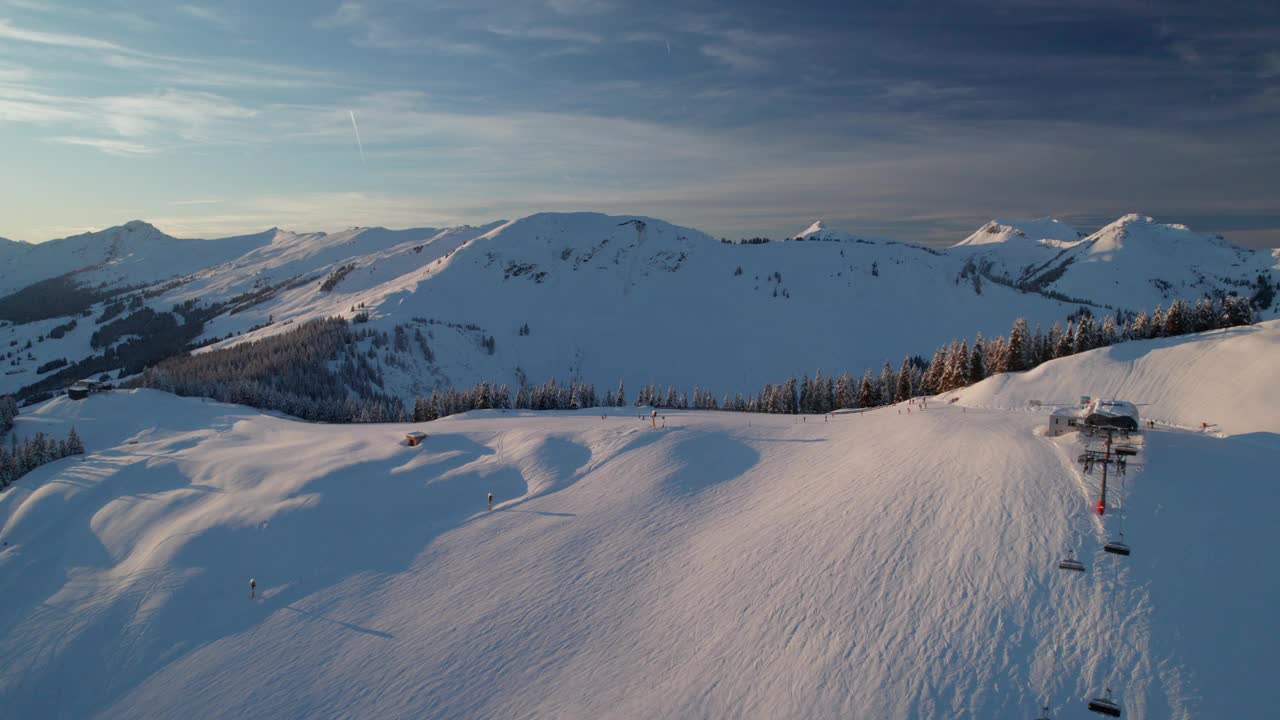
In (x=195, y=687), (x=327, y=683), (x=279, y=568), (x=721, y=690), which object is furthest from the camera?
(x=279, y=568)

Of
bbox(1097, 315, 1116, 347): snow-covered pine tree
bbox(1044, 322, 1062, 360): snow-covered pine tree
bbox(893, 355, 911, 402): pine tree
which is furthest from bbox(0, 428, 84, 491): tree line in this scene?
bbox(1097, 315, 1116, 347): snow-covered pine tree

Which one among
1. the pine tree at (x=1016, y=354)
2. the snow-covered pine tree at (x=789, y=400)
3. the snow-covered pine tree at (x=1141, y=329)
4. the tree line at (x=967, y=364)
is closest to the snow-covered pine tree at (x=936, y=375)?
the tree line at (x=967, y=364)

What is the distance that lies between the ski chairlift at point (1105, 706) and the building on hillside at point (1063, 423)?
16.0 m

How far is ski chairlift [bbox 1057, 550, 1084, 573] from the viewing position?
664 inches

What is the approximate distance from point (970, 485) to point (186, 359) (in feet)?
541

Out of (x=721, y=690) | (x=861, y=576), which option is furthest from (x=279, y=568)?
(x=861, y=576)

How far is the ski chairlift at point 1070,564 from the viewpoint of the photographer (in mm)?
16859

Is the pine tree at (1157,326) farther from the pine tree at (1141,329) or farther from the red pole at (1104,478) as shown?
the red pole at (1104,478)

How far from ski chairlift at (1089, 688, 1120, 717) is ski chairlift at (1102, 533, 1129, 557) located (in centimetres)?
585

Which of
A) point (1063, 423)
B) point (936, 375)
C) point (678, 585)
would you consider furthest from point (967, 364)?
point (678, 585)

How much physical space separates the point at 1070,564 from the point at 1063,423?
12045 millimetres

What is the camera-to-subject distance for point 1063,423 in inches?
1032

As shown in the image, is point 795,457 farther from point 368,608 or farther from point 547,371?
point 547,371

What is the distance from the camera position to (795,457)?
3183 cm
